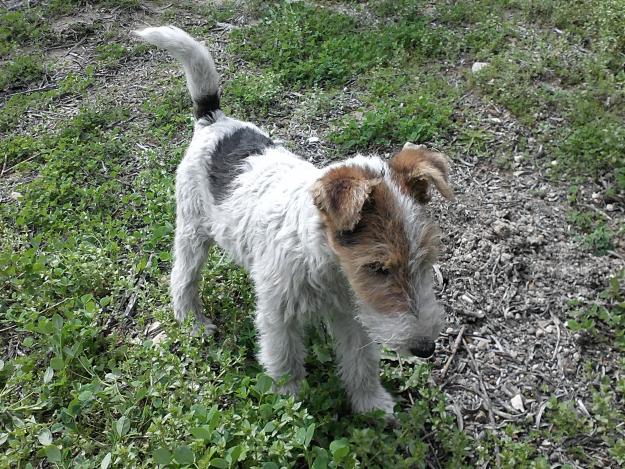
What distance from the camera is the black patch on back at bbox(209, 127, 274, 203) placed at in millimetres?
3547

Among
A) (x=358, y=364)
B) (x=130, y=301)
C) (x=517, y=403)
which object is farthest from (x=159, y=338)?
(x=517, y=403)

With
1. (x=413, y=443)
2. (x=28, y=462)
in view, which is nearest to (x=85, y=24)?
(x=28, y=462)

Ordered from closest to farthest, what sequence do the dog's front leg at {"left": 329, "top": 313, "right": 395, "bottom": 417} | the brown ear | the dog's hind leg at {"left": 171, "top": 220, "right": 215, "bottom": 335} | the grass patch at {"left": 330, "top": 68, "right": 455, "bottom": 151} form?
the brown ear, the dog's front leg at {"left": 329, "top": 313, "right": 395, "bottom": 417}, the dog's hind leg at {"left": 171, "top": 220, "right": 215, "bottom": 335}, the grass patch at {"left": 330, "top": 68, "right": 455, "bottom": 151}

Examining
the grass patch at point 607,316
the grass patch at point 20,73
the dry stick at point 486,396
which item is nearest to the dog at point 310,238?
Result: the dry stick at point 486,396

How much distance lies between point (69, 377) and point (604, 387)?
3.47m

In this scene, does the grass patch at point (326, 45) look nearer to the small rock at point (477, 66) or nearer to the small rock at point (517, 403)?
the small rock at point (477, 66)

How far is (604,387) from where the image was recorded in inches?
125

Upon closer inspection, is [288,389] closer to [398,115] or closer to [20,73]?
[398,115]

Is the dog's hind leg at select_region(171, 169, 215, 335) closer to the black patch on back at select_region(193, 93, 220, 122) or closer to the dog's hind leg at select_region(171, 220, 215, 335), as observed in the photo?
the dog's hind leg at select_region(171, 220, 215, 335)

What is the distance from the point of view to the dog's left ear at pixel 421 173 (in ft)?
8.57

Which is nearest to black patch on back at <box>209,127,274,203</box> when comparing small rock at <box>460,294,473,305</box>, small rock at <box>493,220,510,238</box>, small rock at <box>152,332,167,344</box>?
small rock at <box>152,332,167,344</box>

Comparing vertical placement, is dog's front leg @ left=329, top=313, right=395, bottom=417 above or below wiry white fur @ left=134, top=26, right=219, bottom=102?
below

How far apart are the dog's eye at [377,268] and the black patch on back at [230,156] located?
1406 mm

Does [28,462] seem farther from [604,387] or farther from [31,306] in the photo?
[604,387]
